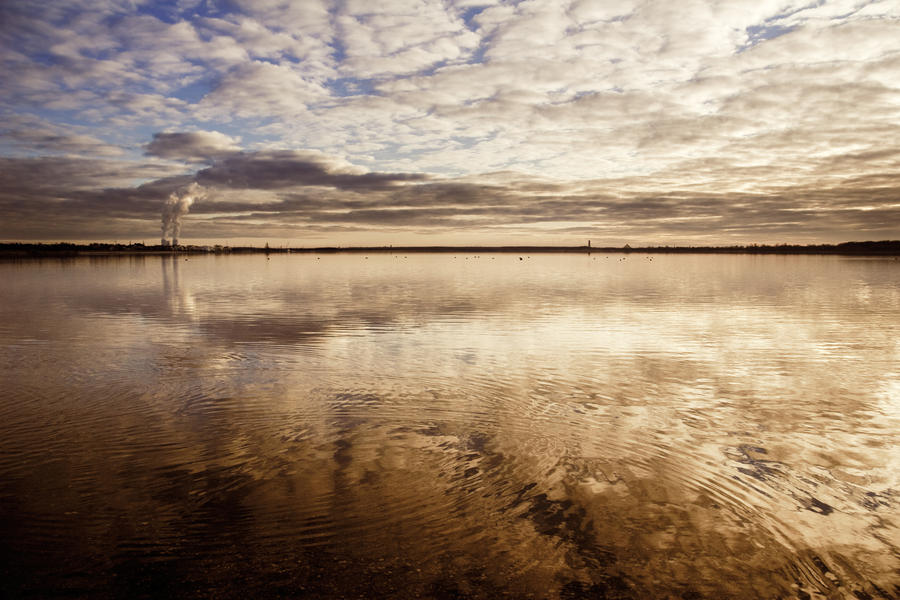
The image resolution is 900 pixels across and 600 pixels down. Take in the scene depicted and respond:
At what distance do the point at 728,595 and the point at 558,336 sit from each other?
13.5 metres

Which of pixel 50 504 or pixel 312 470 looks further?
pixel 312 470

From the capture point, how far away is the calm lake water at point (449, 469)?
5164mm

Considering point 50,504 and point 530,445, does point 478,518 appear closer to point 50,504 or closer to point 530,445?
point 530,445

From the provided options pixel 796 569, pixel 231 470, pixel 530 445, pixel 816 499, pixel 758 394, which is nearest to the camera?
pixel 796 569

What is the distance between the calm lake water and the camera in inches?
203

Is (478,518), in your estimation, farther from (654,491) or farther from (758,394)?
(758,394)

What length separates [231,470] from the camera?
733 cm

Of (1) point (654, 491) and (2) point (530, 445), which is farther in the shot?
(2) point (530, 445)

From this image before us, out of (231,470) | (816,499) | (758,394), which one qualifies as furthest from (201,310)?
(816,499)

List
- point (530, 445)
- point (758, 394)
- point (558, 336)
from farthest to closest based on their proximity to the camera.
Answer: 1. point (558, 336)
2. point (758, 394)
3. point (530, 445)

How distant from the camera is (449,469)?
293 inches

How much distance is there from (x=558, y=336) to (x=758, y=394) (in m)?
7.46

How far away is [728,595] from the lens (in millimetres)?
4895

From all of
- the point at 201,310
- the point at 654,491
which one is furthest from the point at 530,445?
the point at 201,310
